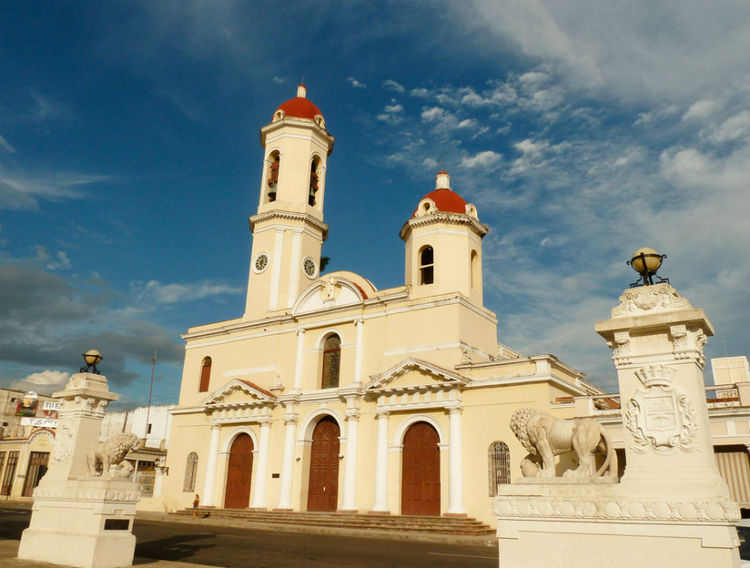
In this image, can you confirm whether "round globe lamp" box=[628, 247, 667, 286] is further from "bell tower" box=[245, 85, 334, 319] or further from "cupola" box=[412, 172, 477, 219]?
"bell tower" box=[245, 85, 334, 319]

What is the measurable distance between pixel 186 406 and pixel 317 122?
17.1m

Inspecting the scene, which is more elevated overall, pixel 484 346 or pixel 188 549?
pixel 484 346

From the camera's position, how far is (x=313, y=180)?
111ft

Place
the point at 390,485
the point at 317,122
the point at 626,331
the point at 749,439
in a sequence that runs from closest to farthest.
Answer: the point at 626,331
the point at 749,439
the point at 390,485
the point at 317,122

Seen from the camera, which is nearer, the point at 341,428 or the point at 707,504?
the point at 707,504

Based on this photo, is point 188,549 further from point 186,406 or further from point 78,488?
point 186,406

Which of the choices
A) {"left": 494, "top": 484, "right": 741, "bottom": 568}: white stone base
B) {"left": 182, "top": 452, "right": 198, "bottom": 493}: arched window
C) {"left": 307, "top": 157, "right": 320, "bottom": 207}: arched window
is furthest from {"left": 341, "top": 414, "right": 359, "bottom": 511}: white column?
{"left": 494, "top": 484, "right": 741, "bottom": 568}: white stone base

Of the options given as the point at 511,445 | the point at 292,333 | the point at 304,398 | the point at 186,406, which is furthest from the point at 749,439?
the point at 186,406

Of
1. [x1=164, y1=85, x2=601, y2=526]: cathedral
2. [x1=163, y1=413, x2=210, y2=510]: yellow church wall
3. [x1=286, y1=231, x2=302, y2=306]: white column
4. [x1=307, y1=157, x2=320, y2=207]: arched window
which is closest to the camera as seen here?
[x1=164, y1=85, x2=601, y2=526]: cathedral

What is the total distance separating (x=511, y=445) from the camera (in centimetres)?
2114

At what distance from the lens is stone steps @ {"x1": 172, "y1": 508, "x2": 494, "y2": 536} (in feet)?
66.5

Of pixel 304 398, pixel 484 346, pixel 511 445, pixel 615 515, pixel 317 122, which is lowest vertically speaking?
pixel 615 515

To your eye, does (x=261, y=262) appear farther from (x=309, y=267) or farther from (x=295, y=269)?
(x=309, y=267)

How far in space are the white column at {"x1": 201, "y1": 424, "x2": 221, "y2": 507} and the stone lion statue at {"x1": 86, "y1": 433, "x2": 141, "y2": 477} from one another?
57.3ft
